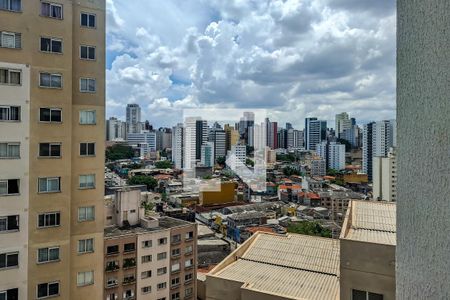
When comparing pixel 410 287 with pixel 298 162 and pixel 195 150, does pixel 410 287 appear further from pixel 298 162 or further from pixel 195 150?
pixel 298 162

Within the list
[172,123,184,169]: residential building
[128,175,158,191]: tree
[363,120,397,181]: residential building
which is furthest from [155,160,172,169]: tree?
[363,120,397,181]: residential building

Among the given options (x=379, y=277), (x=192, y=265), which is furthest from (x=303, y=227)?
(x=379, y=277)

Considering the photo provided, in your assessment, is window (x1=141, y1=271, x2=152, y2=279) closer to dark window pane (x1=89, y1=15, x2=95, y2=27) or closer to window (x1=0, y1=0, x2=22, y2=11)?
dark window pane (x1=89, y1=15, x2=95, y2=27)

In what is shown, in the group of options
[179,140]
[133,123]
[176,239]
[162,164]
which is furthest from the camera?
[162,164]

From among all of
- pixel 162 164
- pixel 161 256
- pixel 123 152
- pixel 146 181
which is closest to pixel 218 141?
pixel 161 256

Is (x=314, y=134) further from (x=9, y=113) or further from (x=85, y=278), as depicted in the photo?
(x=9, y=113)

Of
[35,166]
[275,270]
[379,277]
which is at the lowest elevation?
[275,270]

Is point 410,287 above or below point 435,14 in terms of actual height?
below
